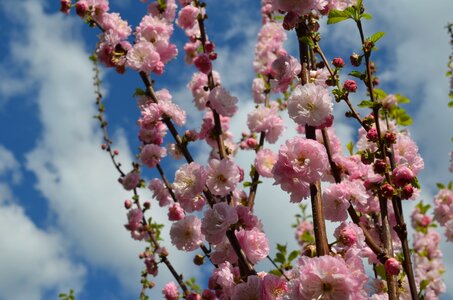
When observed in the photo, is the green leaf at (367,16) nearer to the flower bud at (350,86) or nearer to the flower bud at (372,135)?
the flower bud at (350,86)

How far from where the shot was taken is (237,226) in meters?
2.57

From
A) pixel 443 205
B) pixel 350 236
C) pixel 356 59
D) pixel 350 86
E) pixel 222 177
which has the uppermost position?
pixel 443 205

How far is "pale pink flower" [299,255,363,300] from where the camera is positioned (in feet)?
6.05

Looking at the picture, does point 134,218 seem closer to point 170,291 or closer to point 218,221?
point 170,291

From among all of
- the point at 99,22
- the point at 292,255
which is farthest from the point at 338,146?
the point at 99,22

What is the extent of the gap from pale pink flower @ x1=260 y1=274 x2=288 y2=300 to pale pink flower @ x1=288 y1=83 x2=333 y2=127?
0.76 m

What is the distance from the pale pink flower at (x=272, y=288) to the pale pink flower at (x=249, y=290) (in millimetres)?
44

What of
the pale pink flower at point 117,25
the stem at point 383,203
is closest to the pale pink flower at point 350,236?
the stem at point 383,203

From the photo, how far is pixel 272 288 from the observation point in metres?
2.14

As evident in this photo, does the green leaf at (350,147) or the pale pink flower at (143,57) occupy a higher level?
the pale pink flower at (143,57)

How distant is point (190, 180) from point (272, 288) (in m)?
1.02

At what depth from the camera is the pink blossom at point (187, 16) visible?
13.8 ft

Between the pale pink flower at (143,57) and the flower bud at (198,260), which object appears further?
the pale pink flower at (143,57)

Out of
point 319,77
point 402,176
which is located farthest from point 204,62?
point 402,176
